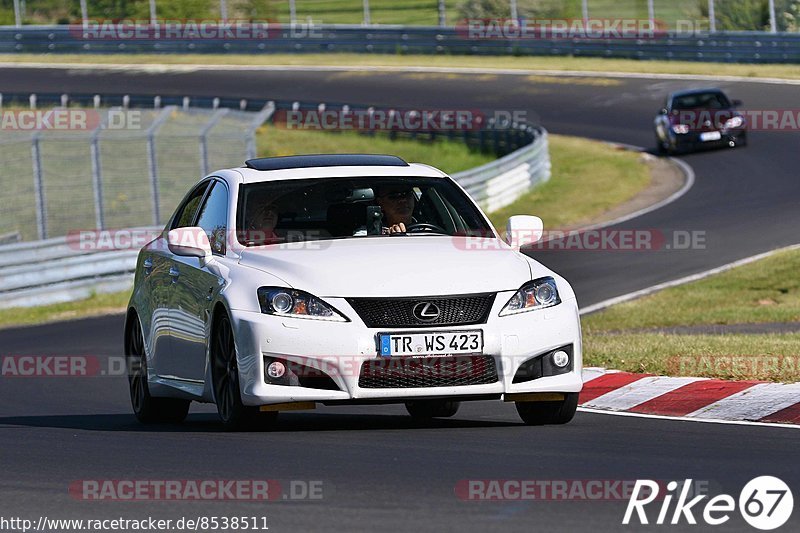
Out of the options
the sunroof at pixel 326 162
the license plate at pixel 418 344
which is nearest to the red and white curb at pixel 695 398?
the license plate at pixel 418 344

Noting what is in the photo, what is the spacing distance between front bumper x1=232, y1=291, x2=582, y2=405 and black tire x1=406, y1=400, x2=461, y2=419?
68.6 inches

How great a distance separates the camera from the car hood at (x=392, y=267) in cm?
847

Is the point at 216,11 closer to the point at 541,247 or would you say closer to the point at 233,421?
the point at 541,247

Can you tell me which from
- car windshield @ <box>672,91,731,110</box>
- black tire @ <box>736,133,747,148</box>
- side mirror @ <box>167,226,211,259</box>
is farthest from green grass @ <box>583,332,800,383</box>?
black tire @ <box>736,133,747,148</box>

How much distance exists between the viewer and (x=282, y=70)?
56.6 meters

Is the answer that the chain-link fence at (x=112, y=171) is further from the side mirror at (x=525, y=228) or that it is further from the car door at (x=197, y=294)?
the side mirror at (x=525, y=228)

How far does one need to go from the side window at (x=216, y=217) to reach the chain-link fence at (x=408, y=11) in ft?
132

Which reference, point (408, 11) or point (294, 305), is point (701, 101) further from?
point (294, 305)

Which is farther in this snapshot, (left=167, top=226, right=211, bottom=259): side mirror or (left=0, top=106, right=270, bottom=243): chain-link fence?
(left=0, top=106, right=270, bottom=243): chain-link fence

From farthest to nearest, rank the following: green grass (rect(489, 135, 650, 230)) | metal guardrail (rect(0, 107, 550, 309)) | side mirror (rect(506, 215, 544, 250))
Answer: green grass (rect(489, 135, 650, 230)) < metal guardrail (rect(0, 107, 550, 309)) < side mirror (rect(506, 215, 544, 250))

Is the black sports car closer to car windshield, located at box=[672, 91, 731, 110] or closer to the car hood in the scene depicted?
car windshield, located at box=[672, 91, 731, 110]

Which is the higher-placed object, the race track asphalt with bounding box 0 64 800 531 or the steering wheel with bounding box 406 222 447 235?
the steering wheel with bounding box 406 222 447 235

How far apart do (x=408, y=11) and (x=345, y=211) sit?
50.8m

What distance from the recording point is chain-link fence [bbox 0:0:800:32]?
5050 cm
